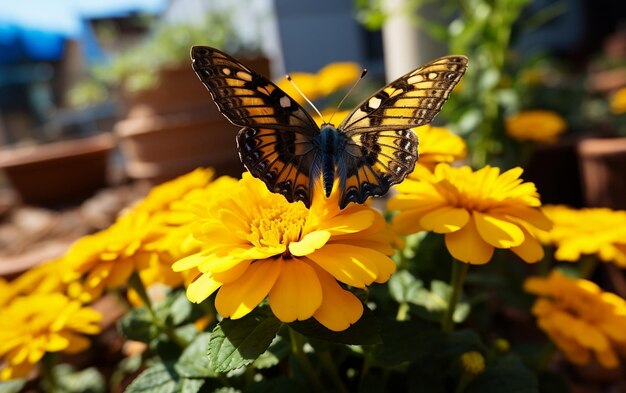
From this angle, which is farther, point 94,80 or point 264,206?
point 94,80

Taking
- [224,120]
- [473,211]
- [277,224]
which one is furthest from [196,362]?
[224,120]

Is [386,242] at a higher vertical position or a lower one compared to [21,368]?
higher

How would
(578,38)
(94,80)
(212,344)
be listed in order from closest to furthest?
(212,344) < (94,80) < (578,38)

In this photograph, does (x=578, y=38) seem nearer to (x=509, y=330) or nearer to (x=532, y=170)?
(x=532, y=170)

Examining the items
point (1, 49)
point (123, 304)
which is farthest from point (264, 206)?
point (1, 49)

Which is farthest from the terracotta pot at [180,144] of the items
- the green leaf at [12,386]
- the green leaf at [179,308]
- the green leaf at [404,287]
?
the green leaf at [404,287]

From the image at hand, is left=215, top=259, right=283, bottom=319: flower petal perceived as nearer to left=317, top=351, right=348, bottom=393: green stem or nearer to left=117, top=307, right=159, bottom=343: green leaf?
left=317, top=351, right=348, bottom=393: green stem
